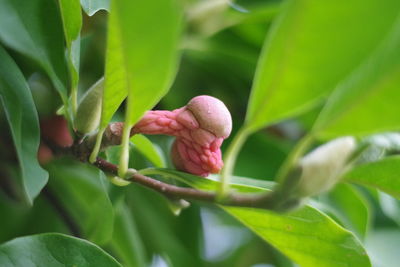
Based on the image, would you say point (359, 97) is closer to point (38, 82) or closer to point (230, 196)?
point (230, 196)

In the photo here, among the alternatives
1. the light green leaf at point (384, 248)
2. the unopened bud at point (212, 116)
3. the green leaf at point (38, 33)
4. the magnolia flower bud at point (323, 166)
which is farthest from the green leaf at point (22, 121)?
the light green leaf at point (384, 248)

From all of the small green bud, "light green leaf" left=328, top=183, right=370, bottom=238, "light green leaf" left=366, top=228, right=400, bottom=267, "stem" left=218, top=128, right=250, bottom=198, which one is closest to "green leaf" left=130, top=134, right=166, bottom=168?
the small green bud

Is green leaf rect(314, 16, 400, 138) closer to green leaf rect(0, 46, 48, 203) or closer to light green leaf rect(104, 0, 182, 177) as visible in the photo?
light green leaf rect(104, 0, 182, 177)

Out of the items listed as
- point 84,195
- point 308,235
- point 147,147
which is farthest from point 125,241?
point 308,235

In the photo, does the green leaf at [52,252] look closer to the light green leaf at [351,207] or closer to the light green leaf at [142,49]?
the light green leaf at [142,49]

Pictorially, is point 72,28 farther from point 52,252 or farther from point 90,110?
point 52,252

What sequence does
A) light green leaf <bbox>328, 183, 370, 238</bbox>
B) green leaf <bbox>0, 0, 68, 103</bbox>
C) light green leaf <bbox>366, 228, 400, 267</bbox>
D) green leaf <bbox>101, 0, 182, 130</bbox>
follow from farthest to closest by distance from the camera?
light green leaf <bbox>366, 228, 400, 267</bbox> → light green leaf <bbox>328, 183, 370, 238</bbox> → green leaf <bbox>0, 0, 68, 103</bbox> → green leaf <bbox>101, 0, 182, 130</bbox>

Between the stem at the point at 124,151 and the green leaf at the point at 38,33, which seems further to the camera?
the green leaf at the point at 38,33
